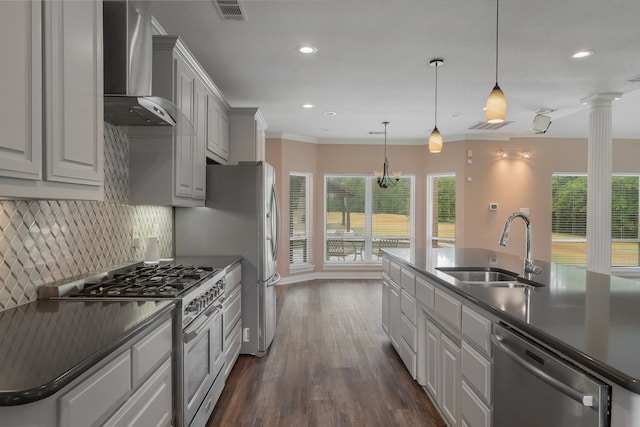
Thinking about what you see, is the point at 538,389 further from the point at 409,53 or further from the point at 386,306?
the point at 409,53

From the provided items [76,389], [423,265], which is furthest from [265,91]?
[76,389]

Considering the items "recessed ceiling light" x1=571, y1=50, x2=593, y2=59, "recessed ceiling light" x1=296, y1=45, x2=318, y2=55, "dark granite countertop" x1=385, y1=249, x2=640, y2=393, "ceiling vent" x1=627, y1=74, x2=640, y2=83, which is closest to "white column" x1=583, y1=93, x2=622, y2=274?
"ceiling vent" x1=627, y1=74, x2=640, y2=83

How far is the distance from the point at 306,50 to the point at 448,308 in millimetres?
2358

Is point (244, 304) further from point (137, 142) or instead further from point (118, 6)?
point (118, 6)

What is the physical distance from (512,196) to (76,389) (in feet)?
25.3

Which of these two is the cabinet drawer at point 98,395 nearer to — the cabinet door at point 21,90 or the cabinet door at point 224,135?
the cabinet door at point 21,90

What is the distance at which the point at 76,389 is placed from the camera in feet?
3.82

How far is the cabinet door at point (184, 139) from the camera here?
2.94 meters

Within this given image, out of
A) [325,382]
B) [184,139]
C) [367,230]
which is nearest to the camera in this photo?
[184,139]

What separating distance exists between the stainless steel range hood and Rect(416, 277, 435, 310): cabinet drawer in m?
1.96

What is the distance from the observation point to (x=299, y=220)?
7.71 m

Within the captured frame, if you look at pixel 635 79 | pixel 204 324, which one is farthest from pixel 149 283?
pixel 635 79

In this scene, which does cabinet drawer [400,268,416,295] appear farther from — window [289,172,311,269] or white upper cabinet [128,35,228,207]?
window [289,172,311,269]

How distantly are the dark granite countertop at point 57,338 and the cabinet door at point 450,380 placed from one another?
5.14 ft
